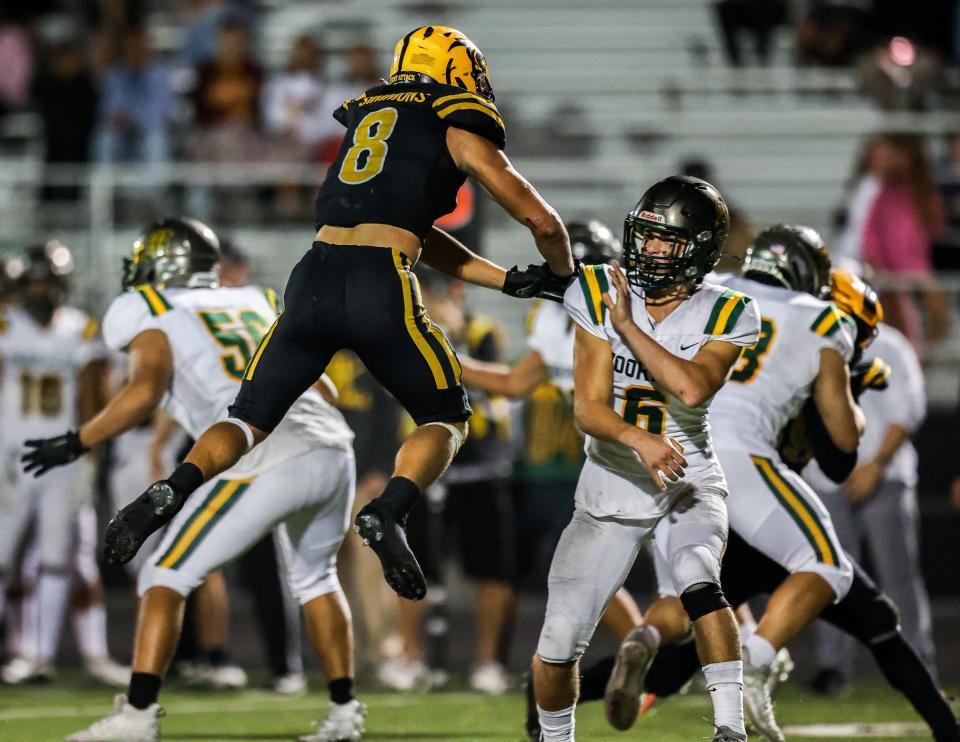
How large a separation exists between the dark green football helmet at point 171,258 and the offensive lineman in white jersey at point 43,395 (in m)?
2.46

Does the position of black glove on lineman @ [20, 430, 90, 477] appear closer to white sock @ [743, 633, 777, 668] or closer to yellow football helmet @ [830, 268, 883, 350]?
white sock @ [743, 633, 777, 668]

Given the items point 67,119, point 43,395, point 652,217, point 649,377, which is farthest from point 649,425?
point 67,119

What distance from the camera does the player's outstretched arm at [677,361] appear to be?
4.92m

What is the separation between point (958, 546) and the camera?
11195 mm

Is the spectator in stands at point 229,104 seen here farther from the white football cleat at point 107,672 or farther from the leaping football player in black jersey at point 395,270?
the leaping football player in black jersey at point 395,270

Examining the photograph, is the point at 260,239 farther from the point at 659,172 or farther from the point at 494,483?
the point at 494,483

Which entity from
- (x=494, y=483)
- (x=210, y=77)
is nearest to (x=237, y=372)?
(x=494, y=483)

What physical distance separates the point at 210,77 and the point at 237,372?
693cm

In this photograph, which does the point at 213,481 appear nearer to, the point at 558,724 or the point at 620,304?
the point at 558,724

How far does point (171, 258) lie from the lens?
6.41 metres

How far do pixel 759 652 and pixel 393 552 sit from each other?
1.53 metres

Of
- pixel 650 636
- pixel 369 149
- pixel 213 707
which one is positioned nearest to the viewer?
pixel 369 149

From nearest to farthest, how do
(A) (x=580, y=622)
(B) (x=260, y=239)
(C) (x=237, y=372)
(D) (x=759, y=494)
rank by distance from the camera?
(A) (x=580, y=622)
(D) (x=759, y=494)
(C) (x=237, y=372)
(B) (x=260, y=239)

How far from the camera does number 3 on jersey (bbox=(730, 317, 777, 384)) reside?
597 centimetres
